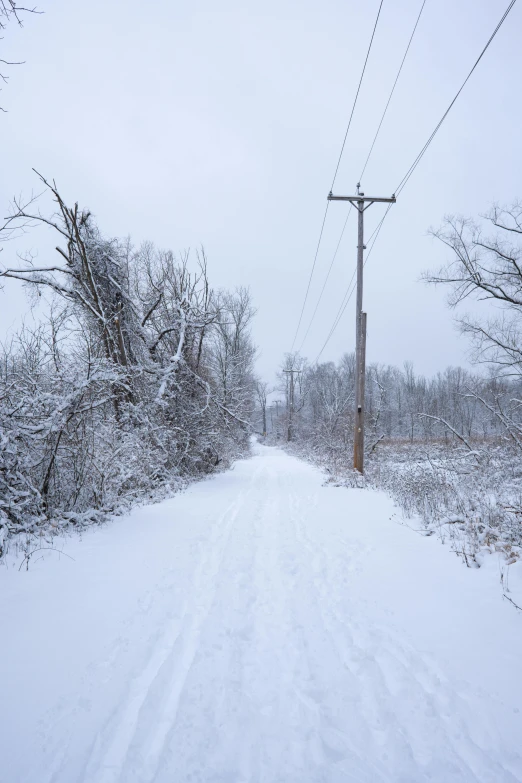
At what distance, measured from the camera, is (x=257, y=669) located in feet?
8.47

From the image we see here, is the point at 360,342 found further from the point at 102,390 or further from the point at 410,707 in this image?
the point at 410,707

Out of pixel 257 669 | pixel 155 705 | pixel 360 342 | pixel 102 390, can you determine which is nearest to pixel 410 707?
pixel 257 669

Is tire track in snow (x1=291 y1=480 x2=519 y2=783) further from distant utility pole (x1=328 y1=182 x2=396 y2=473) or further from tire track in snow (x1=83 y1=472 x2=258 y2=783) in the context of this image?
distant utility pole (x1=328 y1=182 x2=396 y2=473)

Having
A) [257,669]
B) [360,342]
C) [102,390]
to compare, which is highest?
[360,342]

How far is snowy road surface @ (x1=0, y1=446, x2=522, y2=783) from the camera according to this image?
1852 millimetres

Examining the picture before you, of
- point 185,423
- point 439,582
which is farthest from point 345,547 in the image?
point 185,423

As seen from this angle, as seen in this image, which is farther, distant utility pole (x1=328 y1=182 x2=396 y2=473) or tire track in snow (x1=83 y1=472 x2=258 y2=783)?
distant utility pole (x1=328 y1=182 x2=396 y2=473)

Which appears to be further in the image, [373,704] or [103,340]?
[103,340]

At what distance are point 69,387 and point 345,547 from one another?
5158 millimetres

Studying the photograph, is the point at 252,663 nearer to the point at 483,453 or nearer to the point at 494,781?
the point at 494,781

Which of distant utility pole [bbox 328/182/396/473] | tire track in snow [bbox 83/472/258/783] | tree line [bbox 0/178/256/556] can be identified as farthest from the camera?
distant utility pole [bbox 328/182/396/473]

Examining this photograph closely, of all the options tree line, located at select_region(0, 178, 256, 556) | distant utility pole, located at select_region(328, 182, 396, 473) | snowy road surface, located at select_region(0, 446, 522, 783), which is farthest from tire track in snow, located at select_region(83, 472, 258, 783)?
distant utility pole, located at select_region(328, 182, 396, 473)

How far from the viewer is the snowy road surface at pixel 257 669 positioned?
1852 mm

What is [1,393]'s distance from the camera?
482cm
